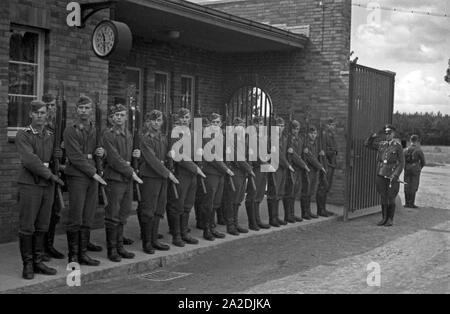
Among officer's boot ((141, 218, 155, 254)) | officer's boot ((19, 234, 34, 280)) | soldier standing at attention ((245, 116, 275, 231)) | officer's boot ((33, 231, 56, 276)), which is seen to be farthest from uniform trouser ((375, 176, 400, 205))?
officer's boot ((19, 234, 34, 280))

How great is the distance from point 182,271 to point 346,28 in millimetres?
8025

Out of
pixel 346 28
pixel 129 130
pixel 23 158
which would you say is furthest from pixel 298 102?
pixel 23 158

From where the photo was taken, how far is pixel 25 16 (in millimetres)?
7887

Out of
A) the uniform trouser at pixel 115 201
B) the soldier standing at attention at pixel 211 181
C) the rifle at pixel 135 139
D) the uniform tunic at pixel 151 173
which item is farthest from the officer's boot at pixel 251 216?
the uniform trouser at pixel 115 201

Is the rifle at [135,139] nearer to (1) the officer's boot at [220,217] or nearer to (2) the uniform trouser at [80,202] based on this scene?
(2) the uniform trouser at [80,202]

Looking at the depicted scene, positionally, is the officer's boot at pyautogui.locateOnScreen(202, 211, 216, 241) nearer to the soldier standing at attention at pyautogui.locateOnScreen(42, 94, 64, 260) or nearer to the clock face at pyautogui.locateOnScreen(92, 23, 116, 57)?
the soldier standing at attention at pyautogui.locateOnScreen(42, 94, 64, 260)

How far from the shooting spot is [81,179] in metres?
6.79

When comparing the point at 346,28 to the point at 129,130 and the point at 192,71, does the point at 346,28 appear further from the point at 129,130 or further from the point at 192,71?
the point at 129,130

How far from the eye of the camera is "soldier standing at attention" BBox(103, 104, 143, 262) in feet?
23.3

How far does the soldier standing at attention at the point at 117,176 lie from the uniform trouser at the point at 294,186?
4129mm

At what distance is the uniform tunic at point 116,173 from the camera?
279 inches

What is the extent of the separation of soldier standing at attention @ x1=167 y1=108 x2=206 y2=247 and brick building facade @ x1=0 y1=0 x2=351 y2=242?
4.55 ft

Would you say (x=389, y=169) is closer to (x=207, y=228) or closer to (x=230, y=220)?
(x=230, y=220)

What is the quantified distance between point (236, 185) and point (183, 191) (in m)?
1.41
